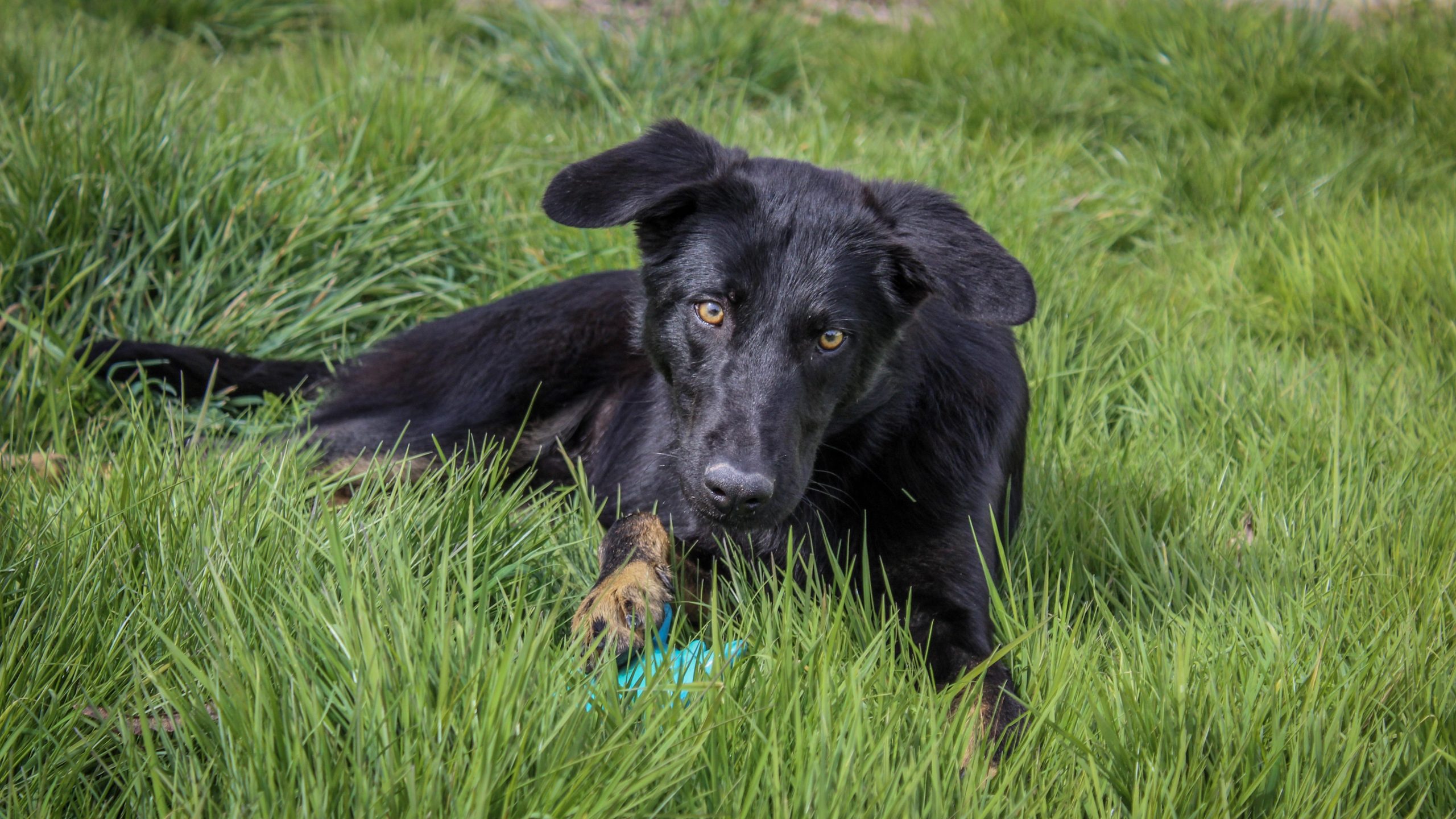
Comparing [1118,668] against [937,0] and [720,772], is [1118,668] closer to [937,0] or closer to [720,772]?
[720,772]

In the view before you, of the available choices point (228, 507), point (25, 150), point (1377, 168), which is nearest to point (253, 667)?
point (228, 507)

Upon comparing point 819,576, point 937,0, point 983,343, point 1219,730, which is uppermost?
point 937,0

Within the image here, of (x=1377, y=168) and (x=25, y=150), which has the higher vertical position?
(x=1377, y=168)

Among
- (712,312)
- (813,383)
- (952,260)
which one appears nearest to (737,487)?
(813,383)

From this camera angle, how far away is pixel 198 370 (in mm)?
3484

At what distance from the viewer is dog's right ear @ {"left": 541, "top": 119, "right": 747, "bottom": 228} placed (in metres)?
2.44

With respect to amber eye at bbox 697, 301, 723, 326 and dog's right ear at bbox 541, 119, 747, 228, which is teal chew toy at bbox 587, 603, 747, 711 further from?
dog's right ear at bbox 541, 119, 747, 228

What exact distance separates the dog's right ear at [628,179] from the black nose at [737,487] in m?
0.59

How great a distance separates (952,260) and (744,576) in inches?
33.6

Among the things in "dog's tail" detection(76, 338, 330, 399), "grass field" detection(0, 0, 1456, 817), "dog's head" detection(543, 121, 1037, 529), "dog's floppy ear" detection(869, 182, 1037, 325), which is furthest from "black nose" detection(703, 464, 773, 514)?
"dog's tail" detection(76, 338, 330, 399)

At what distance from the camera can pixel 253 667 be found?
173 centimetres

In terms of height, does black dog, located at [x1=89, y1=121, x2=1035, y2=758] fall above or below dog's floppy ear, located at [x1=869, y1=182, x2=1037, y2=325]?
below

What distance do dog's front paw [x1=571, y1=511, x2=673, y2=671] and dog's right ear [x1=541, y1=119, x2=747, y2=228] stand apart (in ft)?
2.51

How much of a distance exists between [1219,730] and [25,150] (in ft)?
12.9
